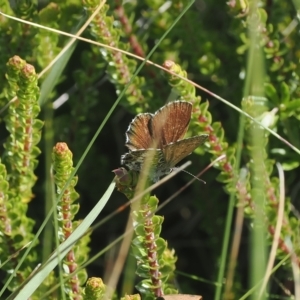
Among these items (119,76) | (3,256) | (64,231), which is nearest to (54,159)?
(64,231)

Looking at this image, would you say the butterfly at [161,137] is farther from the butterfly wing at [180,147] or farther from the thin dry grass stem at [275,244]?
the thin dry grass stem at [275,244]

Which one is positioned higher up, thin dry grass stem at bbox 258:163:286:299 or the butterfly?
the butterfly

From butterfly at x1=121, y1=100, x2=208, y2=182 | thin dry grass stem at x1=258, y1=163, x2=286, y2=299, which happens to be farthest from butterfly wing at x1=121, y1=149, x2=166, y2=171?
thin dry grass stem at x1=258, y1=163, x2=286, y2=299

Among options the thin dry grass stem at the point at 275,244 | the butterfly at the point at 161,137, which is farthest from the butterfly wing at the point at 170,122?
the thin dry grass stem at the point at 275,244

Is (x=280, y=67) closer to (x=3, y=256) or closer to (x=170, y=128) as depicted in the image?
(x=170, y=128)

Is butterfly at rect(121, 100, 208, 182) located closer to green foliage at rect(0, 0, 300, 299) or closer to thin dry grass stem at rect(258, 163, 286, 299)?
green foliage at rect(0, 0, 300, 299)

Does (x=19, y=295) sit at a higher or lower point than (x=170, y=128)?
lower

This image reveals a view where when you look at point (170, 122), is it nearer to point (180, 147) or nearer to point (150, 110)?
point (180, 147)
